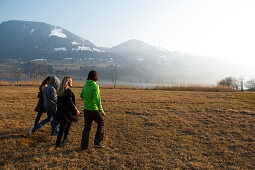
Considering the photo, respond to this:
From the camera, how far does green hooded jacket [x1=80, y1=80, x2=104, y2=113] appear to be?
382 cm

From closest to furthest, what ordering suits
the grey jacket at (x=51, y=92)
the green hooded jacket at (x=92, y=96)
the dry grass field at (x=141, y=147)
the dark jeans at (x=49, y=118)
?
the dry grass field at (x=141, y=147), the green hooded jacket at (x=92, y=96), the grey jacket at (x=51, y=92), the dark jeans at (x=49, y=118)

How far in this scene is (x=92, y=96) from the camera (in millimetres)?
3898

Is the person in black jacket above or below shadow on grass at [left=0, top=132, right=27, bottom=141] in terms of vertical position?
above

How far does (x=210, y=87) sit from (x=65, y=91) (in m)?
34.1

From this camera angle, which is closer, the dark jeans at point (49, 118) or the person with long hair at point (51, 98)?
the person with long hair at point (51, 98)

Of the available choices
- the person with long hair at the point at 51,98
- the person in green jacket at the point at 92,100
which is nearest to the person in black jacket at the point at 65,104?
the person in green jacket at the point at 92,100

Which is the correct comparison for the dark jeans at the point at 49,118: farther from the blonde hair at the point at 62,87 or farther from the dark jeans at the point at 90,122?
the dark jeans at the point at 90,122

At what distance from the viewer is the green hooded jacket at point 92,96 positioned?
3.82 meters

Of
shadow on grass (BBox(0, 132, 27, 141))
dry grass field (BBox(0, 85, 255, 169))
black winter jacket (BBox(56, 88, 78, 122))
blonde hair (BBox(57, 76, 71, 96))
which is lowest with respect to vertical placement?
dry grass field (BBox(0, 85, 255, 169))

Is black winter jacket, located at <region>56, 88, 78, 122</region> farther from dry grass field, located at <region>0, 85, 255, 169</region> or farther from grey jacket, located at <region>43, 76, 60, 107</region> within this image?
dry grass field, located at <region>0, 85, 255, 169</region>

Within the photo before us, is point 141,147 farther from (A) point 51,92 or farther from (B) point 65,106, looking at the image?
(A) point 51,92

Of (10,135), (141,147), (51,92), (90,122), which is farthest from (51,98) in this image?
(141,147)

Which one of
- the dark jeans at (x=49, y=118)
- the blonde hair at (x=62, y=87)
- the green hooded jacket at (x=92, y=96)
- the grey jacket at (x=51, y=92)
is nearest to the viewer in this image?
the green hooded jacket at (x=92, y=96)

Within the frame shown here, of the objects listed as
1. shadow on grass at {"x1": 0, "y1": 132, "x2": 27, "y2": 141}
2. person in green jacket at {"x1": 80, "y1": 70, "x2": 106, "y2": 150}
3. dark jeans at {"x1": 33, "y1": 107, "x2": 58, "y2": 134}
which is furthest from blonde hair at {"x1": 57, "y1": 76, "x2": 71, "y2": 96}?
shadow on grass at {"x1": 0, "y1": 132, "x2": 27, "y2": 141}
